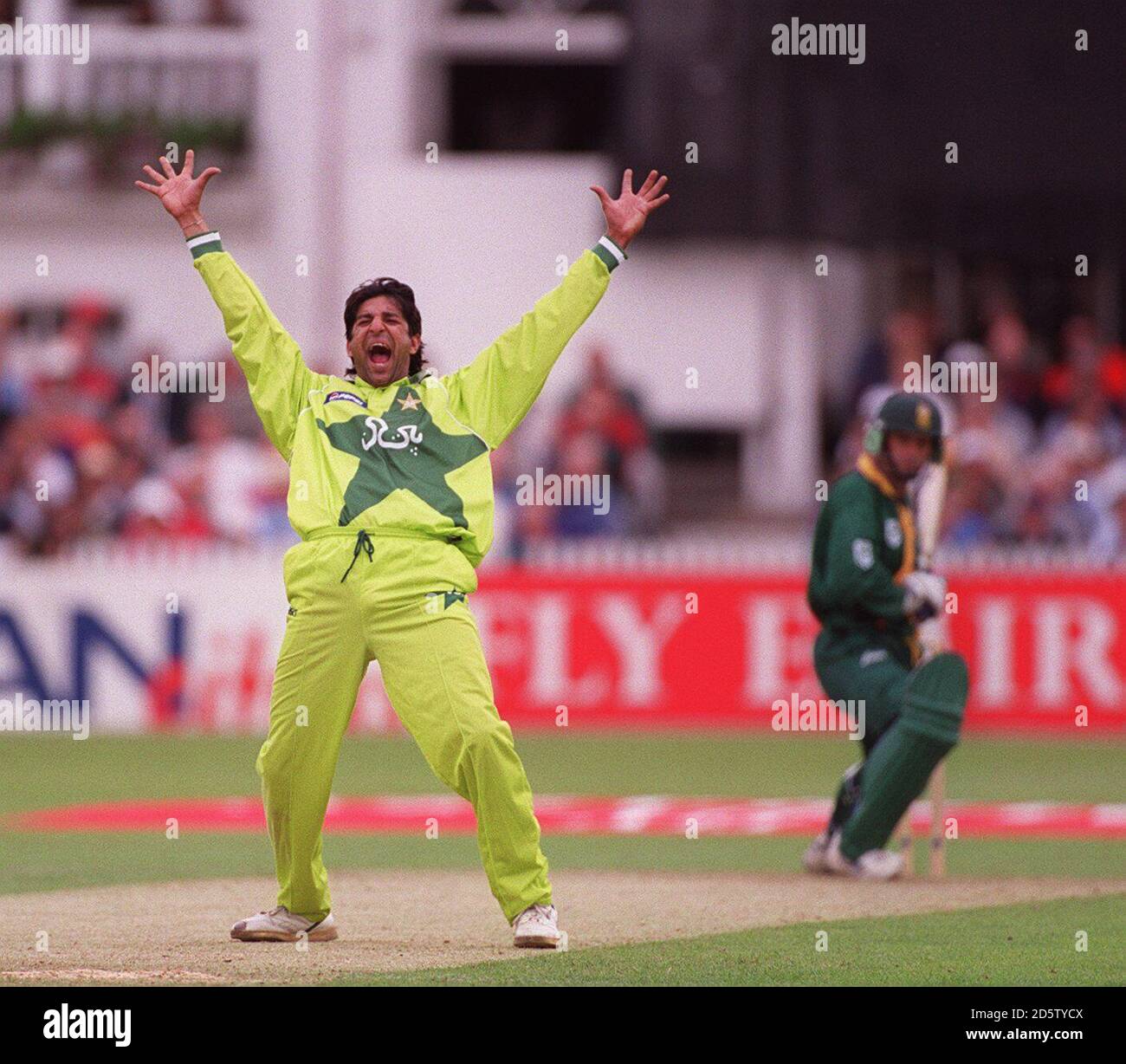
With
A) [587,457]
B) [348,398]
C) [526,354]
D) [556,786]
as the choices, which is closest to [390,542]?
[348,398]

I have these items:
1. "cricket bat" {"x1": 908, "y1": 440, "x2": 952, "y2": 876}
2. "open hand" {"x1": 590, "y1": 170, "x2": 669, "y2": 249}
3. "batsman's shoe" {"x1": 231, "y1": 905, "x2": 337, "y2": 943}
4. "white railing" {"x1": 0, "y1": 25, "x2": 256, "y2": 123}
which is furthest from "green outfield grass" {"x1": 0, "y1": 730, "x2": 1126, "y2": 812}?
"white railing" {"x1": 0, "y1": 25, "x2": 256, "y2": 123}

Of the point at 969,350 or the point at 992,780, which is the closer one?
the point at 992,780

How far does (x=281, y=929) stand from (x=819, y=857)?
3.67 meters

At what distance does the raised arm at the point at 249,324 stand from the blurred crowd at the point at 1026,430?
1219cm

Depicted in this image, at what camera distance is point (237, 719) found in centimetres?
1998

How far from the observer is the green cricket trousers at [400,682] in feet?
28.0

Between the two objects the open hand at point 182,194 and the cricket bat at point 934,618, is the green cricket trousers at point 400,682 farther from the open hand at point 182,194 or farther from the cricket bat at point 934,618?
the cricket bat at point 934,618

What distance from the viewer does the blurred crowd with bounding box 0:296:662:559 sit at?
2078 cm

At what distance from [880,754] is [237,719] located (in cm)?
955

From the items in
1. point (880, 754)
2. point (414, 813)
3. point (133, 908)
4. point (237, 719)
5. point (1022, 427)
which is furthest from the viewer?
point (1022, 427)

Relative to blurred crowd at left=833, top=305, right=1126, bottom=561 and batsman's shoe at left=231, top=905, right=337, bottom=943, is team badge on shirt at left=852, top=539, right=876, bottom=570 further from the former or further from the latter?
blurred crowd at left=833, top=305, right=1126, bottom=561

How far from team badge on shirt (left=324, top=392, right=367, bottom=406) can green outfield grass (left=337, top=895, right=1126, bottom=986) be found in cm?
207

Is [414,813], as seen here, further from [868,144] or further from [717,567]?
[868,144]
